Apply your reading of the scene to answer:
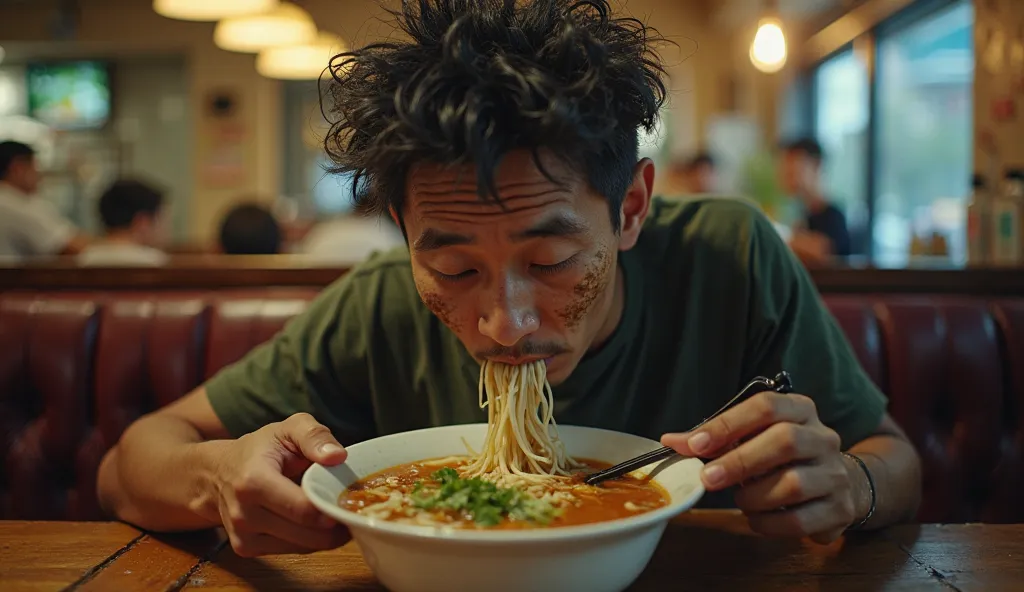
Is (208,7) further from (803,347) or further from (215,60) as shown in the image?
(215,60)

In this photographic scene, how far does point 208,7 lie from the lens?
487cm

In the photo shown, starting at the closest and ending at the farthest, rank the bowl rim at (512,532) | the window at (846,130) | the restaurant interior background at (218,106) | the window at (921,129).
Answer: the bowl rim at (512,532), the window at (921,129), the window at (846,130), the restaurant interior background at (218,106)

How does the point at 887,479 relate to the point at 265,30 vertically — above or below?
below

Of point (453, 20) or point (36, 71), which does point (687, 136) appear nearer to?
point (36, 71)

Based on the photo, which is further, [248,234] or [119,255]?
[248,234]

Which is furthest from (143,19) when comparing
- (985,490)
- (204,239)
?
(985,490)

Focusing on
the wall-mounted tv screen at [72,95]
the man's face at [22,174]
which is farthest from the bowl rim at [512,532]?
the wall-mounted tv screen at [72,95]

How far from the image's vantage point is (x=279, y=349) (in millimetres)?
1729

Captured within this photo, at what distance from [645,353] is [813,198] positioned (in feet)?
18.3

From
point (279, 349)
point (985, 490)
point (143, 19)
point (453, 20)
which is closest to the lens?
point (453, 20)

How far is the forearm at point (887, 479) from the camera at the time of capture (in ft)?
4.13

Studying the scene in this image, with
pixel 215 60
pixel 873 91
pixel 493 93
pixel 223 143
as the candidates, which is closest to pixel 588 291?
pixel 493 93

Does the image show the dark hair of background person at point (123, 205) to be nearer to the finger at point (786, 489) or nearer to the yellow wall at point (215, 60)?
the finger at point (786, 489)

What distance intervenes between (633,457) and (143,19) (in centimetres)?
1045
